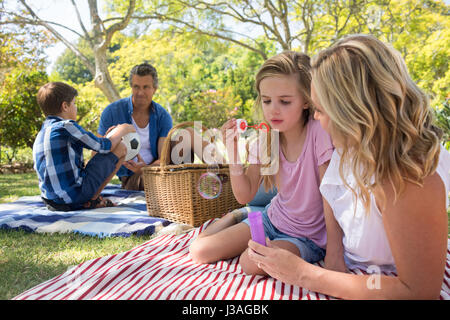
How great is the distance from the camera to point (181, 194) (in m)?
2.93

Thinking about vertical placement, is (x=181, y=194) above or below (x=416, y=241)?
below

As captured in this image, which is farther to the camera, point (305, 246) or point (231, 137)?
point (231, 137)

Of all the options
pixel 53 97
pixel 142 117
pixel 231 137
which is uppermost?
pixel 53 97

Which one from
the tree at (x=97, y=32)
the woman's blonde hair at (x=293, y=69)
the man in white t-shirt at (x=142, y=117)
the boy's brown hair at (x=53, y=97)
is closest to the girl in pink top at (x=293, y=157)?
the woman's blonde hair at (x=293, y=69)

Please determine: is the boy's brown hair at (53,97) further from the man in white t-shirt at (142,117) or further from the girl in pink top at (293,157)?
the girl in pink top at (293,157)

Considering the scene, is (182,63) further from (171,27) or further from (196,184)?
(196,184)

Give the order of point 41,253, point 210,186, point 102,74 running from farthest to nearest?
point 102,74 < point 210,186 < point 41,253

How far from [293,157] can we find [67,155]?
2.18m

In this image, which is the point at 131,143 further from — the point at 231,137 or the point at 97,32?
the point at 97,32

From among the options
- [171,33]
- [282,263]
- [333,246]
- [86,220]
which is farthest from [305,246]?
[171,33]

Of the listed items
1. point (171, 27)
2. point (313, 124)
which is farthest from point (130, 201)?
point (171, 27)

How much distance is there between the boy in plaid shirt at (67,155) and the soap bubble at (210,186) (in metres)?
1.16

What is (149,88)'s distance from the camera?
429cm

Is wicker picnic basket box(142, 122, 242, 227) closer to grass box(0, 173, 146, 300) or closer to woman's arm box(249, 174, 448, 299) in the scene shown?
grass box(0, 173, 146, 300)
